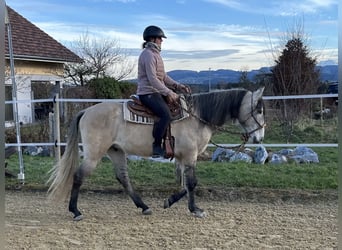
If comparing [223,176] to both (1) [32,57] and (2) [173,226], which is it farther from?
(1) [32,57]

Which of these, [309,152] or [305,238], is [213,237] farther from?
[309,152]

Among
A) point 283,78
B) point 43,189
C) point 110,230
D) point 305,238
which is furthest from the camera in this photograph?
point 283,78

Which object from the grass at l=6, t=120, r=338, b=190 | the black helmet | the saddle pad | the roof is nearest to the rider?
the black helmet

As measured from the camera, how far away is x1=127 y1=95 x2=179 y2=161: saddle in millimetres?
4180

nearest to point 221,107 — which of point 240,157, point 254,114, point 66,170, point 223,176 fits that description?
point 254,114

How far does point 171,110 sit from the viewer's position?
4.23m

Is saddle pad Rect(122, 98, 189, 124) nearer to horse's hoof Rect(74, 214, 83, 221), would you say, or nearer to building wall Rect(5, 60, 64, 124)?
horse's hoof Rect(74, 214, 83, 221)

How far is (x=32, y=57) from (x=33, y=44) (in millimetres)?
1270

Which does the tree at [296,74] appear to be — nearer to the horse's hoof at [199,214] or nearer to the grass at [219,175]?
the grass at [219,175]

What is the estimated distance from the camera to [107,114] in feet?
14.3

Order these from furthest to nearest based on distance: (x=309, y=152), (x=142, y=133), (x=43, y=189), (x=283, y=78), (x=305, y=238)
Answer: (x=283, y=78) < (x=309, y=152) < (x=43, y=189) < (x=142, y=133) < (x=305, y=238)

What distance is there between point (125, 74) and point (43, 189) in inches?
476

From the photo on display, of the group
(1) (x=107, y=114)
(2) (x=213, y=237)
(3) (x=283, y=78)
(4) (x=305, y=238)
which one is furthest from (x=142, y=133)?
(3) (x=283, y=78)

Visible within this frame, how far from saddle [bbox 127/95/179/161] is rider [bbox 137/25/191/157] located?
0.05m
